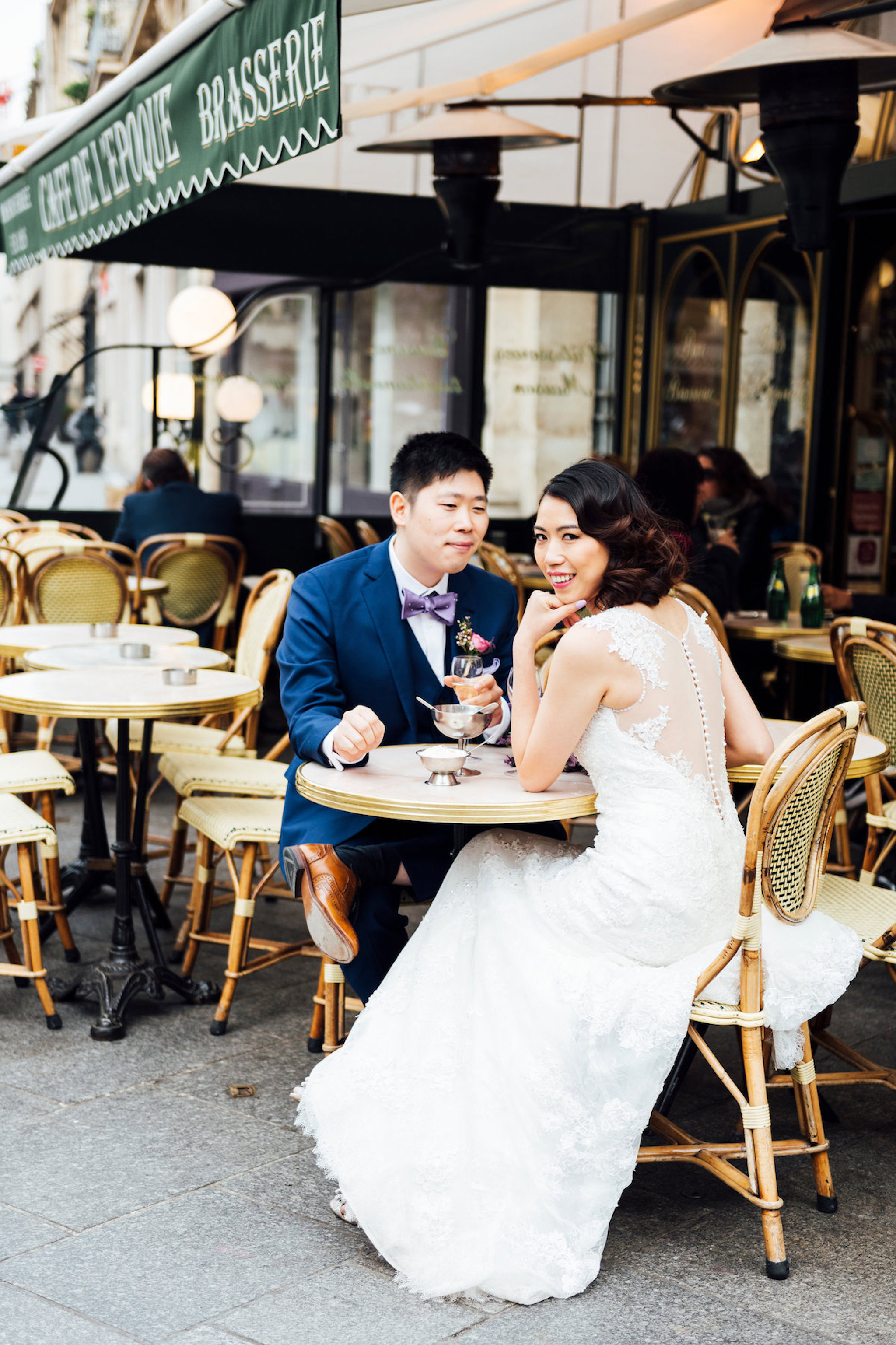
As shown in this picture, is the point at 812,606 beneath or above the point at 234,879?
above

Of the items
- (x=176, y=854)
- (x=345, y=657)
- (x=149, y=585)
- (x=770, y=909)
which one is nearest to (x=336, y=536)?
(x=149, y=585)

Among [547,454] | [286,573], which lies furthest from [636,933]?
[547,454]

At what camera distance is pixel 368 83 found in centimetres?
A: 991

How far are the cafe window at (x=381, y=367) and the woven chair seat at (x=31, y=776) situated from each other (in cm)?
577

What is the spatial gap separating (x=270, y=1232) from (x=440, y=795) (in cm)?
86

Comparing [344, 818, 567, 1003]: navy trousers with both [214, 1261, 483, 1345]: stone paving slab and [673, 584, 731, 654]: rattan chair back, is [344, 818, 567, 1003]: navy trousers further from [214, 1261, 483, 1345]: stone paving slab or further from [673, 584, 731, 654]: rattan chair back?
[673, 584, 731, 654]: rattan chair back

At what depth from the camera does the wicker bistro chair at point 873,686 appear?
12.9 feet

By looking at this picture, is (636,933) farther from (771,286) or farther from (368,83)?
(368,83)

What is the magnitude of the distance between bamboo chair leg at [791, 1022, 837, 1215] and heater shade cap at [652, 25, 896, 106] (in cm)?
268

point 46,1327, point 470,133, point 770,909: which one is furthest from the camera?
point 470,133

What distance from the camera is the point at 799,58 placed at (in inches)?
157

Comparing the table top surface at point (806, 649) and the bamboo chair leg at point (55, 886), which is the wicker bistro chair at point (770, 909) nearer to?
the bamboo chair leg at point (55, 886)

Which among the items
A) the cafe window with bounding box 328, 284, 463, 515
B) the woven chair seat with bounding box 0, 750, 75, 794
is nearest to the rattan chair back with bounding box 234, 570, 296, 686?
the woven chair seat with bounding box 0, 750, 75, 794

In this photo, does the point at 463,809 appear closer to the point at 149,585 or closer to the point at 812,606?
the point at 812,606
